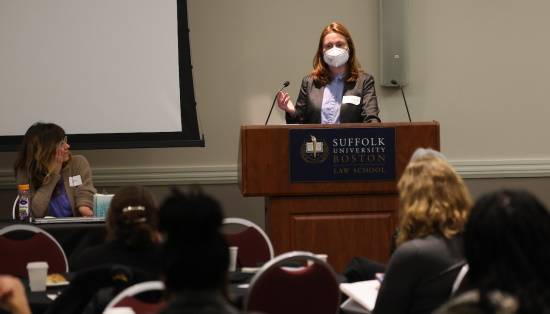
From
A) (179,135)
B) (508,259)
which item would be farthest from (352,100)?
(508,259)

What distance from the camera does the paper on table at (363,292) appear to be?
3.10m

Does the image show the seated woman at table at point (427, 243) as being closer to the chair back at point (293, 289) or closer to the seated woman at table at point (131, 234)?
the chair back at point (293, 289)

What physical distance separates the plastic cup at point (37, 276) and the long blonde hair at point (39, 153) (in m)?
2.12

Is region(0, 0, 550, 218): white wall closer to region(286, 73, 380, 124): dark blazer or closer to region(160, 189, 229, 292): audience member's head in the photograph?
region(286, 73, 380, 124): dark blazer

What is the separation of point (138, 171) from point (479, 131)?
9.08 ft

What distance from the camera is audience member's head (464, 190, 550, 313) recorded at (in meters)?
1.62

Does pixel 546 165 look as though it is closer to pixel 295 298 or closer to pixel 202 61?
pixel 202 61

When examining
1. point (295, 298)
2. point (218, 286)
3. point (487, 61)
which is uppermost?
point (487, 61)

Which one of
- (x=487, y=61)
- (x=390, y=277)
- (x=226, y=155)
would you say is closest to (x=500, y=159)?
(x=487, y=61)

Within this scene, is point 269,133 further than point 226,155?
No

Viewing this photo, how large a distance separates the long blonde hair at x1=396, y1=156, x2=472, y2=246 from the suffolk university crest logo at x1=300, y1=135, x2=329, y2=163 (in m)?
1.69

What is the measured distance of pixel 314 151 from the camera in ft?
15.1

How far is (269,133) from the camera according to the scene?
15.2ft

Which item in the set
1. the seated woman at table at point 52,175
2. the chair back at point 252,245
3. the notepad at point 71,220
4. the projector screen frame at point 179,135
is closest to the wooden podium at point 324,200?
the chair back at point 252,245
